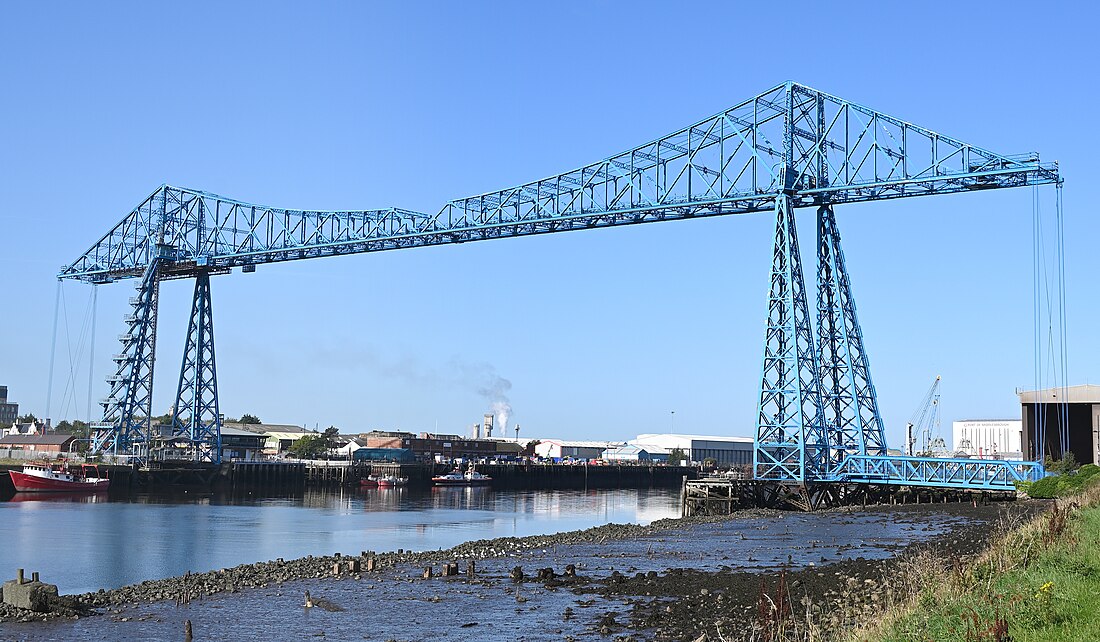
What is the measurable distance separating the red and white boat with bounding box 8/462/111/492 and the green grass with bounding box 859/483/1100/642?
7456 centimetres

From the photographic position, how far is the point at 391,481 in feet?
353

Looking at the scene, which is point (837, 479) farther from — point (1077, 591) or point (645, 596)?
point (1077, 591)

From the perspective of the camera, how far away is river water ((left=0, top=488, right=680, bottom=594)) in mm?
38500

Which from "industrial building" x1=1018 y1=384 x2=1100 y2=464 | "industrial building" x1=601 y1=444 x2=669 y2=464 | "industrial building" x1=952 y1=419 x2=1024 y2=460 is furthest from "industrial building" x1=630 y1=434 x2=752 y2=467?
"industrial building" x1=1018 y1=384 x2=1100 y2=464

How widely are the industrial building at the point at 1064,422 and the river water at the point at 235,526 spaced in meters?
24.7

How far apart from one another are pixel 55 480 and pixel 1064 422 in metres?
72.3

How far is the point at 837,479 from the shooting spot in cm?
5388

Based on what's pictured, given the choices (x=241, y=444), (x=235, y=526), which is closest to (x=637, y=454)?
(x=241, y=444)

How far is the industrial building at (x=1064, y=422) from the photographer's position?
229 feet

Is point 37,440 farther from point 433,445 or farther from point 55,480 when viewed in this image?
point 433,445

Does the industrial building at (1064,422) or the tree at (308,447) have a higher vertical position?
the industrial building at (1064,422)

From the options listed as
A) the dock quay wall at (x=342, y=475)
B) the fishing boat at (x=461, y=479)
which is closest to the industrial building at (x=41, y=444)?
the dock quay wall at (x=342, y=475)

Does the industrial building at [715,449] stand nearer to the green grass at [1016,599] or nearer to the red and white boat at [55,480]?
the red and white boat at [55,480]

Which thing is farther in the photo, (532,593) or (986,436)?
(986,436)
